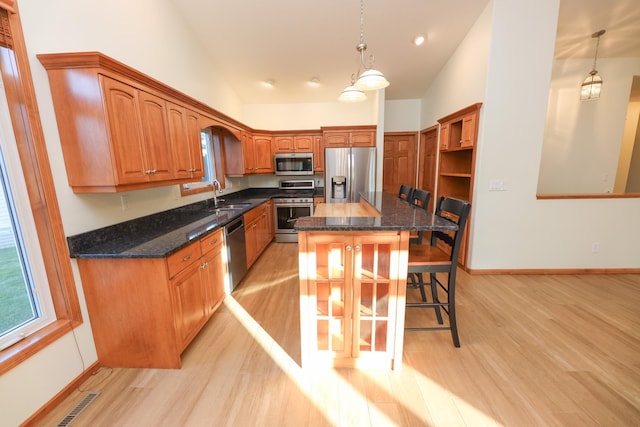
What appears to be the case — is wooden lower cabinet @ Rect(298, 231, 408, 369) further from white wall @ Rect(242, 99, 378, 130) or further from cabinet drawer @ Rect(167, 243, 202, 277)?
white wall @ Rect(242, 99, 378, 130)

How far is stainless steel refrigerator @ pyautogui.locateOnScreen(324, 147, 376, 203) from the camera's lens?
14.5ft

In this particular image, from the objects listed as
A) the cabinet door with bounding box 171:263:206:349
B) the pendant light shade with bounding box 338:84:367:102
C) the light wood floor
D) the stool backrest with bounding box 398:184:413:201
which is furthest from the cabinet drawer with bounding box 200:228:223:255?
the stool backrest with bounding box 398:184:413:201

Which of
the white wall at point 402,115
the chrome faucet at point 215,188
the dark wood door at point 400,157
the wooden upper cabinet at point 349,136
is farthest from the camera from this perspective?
the dark wood door at point 400,157

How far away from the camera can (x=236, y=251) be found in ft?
9.22

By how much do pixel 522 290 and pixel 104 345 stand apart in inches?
156

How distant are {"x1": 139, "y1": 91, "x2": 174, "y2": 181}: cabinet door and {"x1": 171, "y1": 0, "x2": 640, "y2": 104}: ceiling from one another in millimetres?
1658

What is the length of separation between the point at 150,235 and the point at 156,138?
2.62 feet

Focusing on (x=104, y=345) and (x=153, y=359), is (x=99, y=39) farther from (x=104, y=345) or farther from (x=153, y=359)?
(x=153, y=359)

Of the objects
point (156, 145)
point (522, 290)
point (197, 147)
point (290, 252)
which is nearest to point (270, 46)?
point (197, 147)

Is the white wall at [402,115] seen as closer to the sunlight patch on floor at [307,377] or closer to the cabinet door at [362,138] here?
the cabinet door at [362,138]

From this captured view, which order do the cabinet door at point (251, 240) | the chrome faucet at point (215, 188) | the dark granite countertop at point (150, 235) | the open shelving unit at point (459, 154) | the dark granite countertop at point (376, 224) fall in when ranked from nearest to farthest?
the dark granite countertop at point (376, 224), the dark granite countertop at point (150, 235), the open shelving unit at point (459, 154), the cabinet door at point (251, 240), the chrome faucet at point (215, 188)

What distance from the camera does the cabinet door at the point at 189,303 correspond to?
174cm

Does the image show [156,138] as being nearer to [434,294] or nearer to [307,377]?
[307,377]

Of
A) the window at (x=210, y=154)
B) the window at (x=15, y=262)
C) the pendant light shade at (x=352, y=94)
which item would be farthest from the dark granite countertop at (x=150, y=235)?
the pendant light shade at (x=352, y=94)
